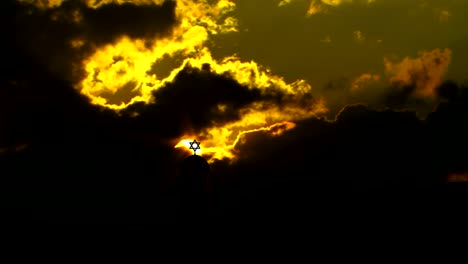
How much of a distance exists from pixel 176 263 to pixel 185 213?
595 centimetres

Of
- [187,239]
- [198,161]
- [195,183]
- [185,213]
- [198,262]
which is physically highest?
[198,161]

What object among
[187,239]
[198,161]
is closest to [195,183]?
[198,161]

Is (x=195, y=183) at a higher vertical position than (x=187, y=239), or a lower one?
higher

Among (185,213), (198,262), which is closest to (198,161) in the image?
(185,213)

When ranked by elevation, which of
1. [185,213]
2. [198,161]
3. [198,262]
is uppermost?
[198,161]

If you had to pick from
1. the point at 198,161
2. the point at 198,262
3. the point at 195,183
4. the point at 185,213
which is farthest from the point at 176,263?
the point at 198,161

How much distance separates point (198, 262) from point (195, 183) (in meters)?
8.99

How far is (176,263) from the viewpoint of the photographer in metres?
32.7

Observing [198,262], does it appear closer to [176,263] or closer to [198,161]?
[176,263]

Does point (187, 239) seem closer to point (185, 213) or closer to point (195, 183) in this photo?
point (185, 213)

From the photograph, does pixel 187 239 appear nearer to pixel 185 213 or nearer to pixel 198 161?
pixel 185 213

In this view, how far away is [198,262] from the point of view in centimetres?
3247

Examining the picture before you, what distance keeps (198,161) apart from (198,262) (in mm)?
11392

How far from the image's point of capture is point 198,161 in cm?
3197
